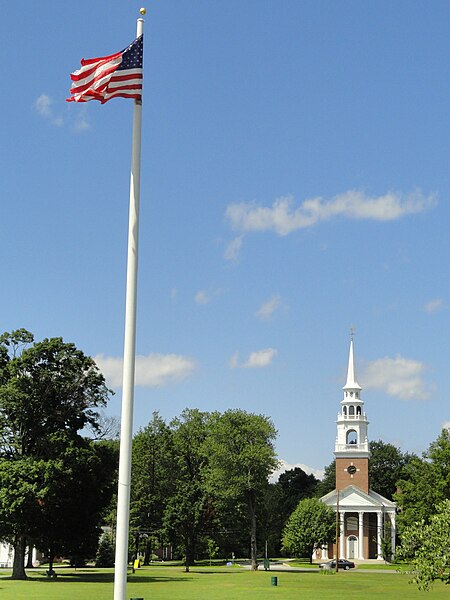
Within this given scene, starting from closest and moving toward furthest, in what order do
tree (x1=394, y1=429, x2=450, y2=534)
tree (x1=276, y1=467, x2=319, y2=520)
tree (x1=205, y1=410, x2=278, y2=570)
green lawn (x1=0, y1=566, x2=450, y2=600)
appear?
green lawn (x1=0, y1=566, x2=450, y2=600)
tree (x1=394, y1=429, x2=450, y2=534)
tree (x1=205, y1=410, x2=278, y2=570)
tree (x1=276, y1=467, x2=319, y2=520)

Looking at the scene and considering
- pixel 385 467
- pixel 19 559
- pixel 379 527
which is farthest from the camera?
pixel 385 467

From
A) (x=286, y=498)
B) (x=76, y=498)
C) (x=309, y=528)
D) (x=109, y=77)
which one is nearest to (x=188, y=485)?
(x=309, y=528)

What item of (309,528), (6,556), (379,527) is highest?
(309,528)

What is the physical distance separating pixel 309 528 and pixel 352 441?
2350 cm

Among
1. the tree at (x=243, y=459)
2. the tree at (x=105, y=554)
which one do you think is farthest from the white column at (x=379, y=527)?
the tree at (x=105, y=554)

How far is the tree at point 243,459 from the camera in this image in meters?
77.4

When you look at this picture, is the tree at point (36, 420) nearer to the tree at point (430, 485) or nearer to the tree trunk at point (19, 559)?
the tree trunk at point (19, 559)

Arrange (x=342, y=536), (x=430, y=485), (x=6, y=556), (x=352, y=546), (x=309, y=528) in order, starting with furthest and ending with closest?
(x=352, y=546) → (x=342, y=536) → (x=309, y=528) → (x=6, y=556) → (x=430, y=485)

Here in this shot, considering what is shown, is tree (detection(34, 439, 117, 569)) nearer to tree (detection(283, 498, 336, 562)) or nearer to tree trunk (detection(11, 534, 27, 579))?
tree trunk (detection(11, 534, 27, 579))

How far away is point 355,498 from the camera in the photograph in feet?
360

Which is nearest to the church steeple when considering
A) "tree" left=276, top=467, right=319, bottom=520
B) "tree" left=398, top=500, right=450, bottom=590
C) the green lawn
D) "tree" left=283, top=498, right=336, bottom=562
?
"tree" left=283, top=498, right=336, bottom=562

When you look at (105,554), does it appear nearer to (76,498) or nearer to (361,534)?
(76,498)

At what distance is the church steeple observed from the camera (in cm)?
11200

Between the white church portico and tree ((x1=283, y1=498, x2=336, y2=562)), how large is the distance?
564 inches
